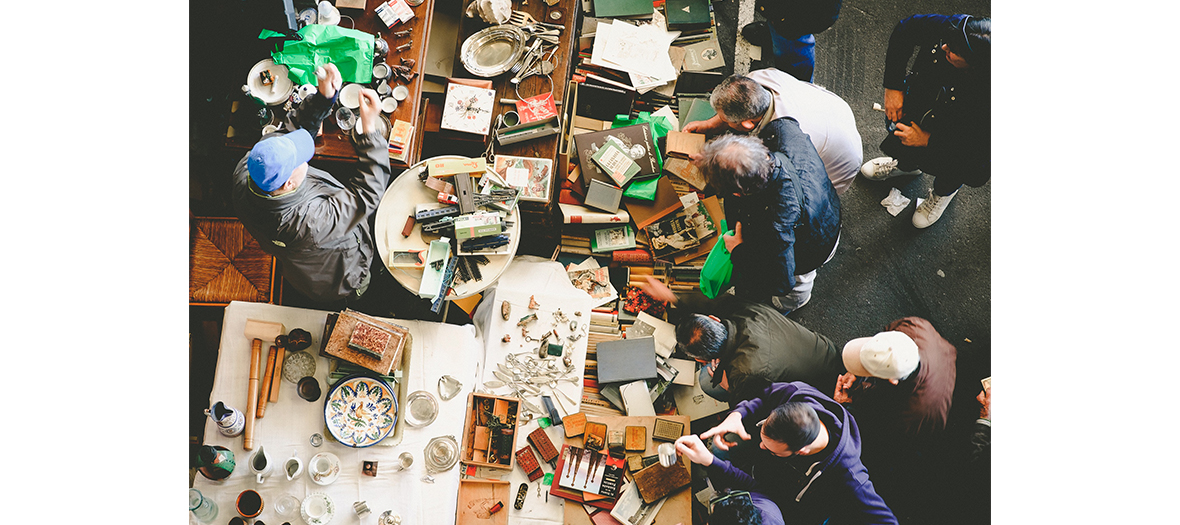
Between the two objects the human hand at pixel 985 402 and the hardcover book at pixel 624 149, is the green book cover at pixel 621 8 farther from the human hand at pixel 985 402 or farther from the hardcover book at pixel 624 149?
the human hand at pixel 985 402

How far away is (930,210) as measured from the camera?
4.78 metres

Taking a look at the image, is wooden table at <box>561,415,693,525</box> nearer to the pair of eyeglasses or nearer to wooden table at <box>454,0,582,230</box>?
the pair of eyeglasses

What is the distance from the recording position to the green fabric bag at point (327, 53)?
397cm

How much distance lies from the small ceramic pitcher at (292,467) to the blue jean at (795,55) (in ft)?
12.8

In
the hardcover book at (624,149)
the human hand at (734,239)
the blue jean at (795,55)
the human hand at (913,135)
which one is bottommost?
the human hand at (734,239)

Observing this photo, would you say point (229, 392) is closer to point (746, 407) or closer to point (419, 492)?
point (419, 492)

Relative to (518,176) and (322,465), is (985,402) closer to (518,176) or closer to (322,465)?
(518,176)

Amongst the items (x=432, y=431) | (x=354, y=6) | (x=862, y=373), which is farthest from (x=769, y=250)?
(x=354, y=6)

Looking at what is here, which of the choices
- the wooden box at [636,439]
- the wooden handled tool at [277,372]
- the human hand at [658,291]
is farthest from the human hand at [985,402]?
the wooden handled tool at [277,372]

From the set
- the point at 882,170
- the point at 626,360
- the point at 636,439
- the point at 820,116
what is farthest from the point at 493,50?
the point at 882,170

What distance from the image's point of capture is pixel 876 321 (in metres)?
4.80

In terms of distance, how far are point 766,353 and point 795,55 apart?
1976 mm

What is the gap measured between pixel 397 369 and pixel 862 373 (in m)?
2.74

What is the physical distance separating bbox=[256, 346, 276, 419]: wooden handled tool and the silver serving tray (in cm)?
219
